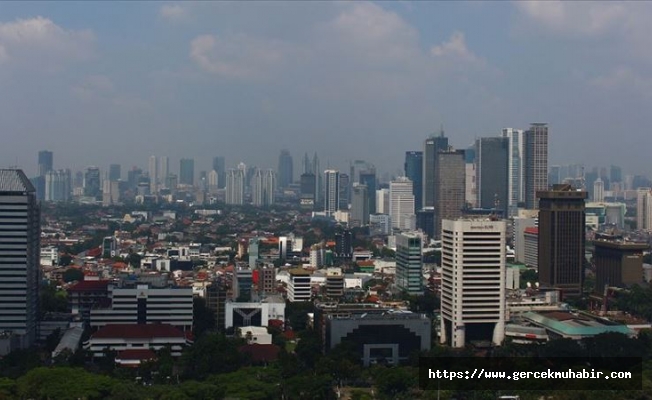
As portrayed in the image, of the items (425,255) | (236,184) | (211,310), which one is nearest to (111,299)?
(211,310)

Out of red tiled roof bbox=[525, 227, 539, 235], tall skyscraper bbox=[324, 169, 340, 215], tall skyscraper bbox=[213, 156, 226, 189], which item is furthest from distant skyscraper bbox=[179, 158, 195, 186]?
red tiled roof bbox=[525, 227, 539, 235]

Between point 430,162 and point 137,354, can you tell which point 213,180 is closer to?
point 430,162

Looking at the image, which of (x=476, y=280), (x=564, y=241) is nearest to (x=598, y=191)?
(x=564, y=241)

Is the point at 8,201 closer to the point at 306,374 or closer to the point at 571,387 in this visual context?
the point at 306,374

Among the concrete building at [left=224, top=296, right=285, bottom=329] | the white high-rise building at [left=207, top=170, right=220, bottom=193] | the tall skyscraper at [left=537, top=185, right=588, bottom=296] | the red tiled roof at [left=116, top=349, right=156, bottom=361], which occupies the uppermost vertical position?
the white high-rise building at [left=207, top=170, right=220, bottom=193]

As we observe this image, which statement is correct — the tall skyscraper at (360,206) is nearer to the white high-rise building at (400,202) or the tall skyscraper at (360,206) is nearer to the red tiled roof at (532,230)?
the white high-rise building at (400,202)

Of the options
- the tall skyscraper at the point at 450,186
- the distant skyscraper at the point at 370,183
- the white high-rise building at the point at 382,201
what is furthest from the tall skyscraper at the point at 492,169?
the distant skyscraper at the point at 370,183

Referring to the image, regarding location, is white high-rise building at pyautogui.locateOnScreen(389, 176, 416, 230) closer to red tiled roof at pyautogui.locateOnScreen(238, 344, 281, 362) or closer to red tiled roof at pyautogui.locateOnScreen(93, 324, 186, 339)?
red tiled roof at pyautogui.locateOnScreen(93, 324, 186, 339)
